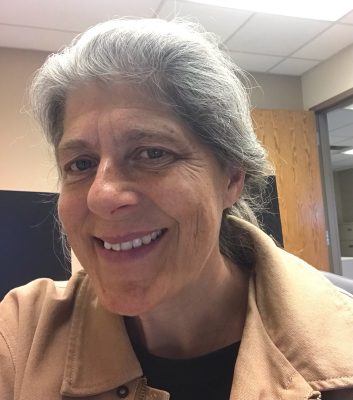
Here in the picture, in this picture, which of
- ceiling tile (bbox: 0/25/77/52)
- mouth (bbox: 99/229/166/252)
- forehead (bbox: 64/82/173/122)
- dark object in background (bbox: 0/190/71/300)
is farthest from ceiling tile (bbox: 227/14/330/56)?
mouth (bbox: 99/229/166/252)

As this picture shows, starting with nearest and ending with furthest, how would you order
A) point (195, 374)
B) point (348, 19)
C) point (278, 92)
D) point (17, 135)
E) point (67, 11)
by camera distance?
point (195, 374)
point (67, 11)
point (348, 19)
point (17, 135)
point (278, 92)

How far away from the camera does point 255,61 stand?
356 centimetres

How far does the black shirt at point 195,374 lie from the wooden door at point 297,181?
8.97 ft

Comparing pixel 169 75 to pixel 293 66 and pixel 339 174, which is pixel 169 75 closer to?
pixel 293 66

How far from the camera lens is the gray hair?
80 centimetres

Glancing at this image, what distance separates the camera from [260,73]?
151 inches

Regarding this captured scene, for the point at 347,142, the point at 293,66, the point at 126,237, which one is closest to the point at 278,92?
the point at 293,66

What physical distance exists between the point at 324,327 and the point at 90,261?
1.44 feet

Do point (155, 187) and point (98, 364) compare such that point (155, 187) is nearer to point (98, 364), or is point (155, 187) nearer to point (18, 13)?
point (98, 364)

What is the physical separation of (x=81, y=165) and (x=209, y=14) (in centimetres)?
224

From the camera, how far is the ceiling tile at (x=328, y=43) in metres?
3.07

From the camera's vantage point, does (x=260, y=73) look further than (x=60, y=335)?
Yes

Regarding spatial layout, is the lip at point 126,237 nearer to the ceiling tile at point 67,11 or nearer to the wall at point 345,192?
the ceiling tile at point 67,11

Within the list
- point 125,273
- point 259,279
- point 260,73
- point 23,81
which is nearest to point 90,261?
point 125,273
